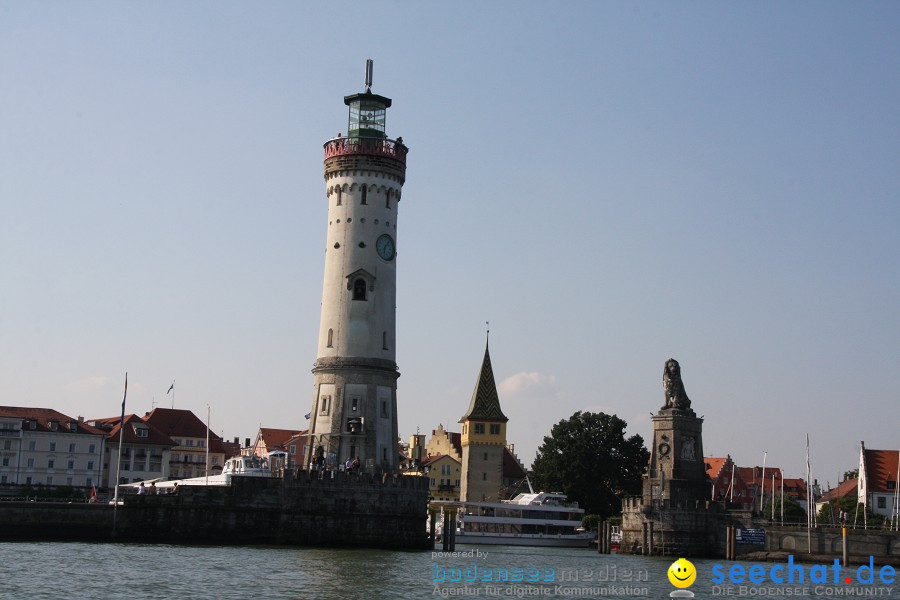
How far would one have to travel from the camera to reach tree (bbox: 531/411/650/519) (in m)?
119

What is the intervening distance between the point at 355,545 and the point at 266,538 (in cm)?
546

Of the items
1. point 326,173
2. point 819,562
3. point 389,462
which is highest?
point 326,173

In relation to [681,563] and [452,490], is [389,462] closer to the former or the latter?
[681,563]

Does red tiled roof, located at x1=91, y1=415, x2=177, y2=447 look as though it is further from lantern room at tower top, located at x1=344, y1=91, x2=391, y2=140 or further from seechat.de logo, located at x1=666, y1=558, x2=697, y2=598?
seechat.de logo, located at x1=666, y1=558, x2=697, y2=598

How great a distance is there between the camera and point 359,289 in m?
80.8

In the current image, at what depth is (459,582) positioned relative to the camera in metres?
52.5

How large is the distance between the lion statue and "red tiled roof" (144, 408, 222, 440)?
2362 inches

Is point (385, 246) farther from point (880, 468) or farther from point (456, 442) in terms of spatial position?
point (456, 442)

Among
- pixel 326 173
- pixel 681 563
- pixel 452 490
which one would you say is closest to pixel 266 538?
pixel 326 173

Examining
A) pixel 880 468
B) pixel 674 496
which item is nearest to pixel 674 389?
pixel 674 496

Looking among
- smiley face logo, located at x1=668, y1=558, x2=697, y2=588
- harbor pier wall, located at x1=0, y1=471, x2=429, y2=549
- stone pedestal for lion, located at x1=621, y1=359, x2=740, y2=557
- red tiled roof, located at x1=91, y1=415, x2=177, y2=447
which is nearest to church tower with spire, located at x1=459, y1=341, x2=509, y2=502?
red tiled roof, located at x1=91, y1=415, x2=177, y2=447

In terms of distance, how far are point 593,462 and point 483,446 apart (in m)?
16.7

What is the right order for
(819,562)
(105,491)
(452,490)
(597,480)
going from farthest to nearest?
(452,490)
(597,480)
(105,491)
(819,562)

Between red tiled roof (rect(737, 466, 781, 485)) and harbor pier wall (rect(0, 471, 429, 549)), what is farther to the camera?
red tiled roof (rect(737, 466, 781, 485))
